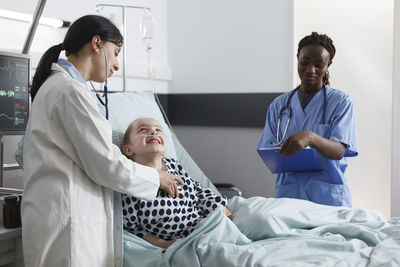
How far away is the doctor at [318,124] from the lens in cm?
216

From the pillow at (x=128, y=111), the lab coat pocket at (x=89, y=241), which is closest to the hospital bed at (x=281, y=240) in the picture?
the lab coat pocket at (x=89, y=241)

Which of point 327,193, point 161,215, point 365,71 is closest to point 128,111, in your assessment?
point 161,215

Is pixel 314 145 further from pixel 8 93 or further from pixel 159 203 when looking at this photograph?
pixel 8 93

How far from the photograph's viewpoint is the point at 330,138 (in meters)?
2.14

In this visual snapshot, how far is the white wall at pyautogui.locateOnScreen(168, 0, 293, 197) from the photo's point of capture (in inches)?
132

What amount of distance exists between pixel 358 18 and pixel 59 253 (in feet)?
9.38

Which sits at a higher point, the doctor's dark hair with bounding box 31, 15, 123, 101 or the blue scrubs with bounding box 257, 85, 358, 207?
the doctor's dark hair with bounding box 31, 15, 123, 101

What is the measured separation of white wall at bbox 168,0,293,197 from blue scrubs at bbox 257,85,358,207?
1.01m

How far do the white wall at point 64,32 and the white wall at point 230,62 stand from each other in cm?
12

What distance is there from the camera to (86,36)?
1.60m

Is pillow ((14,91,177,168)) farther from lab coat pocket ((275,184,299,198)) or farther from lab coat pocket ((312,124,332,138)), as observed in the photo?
lab coat pocket ((312,124,332,138))


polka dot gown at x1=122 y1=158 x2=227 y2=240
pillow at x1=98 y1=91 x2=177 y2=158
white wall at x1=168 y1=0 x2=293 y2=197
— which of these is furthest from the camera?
white wall at x1=168 y1=0 x2=293 y2=197

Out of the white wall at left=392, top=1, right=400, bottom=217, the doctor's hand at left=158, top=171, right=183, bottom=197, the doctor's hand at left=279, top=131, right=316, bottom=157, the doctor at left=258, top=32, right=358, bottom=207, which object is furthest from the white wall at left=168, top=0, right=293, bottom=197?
the doctor's hand at left=158, top=171, right=183, bottom=197

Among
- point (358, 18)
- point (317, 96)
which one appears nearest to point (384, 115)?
point (358, 18)
